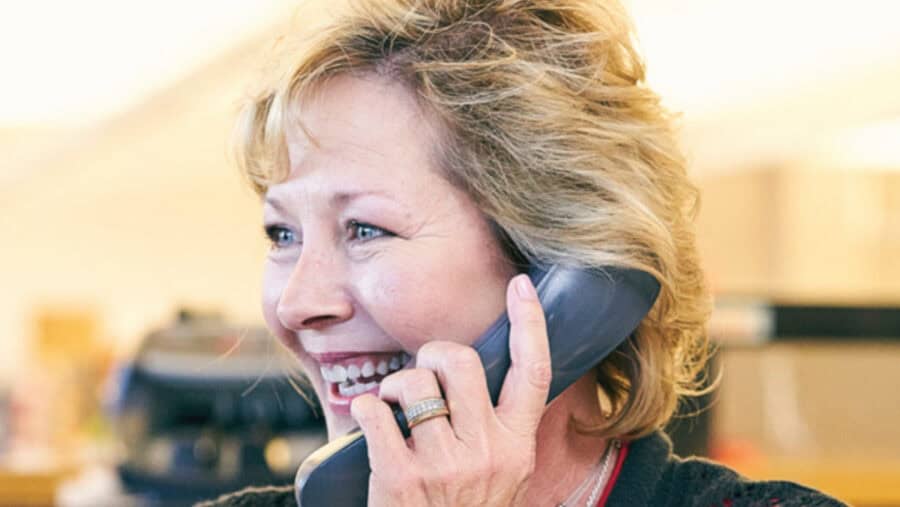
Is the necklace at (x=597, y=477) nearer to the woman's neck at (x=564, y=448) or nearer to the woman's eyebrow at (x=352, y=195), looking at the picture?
the woman's neck at (x=564, y=448)

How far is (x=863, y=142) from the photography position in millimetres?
7492

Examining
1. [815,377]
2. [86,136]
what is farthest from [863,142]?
[86,136]

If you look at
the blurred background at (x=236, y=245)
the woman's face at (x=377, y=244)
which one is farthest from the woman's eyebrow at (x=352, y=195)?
the blurred background at (x=236, y=245)

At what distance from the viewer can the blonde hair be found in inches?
40.2

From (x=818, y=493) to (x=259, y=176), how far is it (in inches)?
20.8

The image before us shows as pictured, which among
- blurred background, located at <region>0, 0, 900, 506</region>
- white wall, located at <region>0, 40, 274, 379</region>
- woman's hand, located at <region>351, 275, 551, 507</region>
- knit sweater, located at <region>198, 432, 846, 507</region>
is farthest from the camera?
white wall, located at <region>0, 40, 274, 379</region>

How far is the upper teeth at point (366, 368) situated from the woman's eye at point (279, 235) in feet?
0.36

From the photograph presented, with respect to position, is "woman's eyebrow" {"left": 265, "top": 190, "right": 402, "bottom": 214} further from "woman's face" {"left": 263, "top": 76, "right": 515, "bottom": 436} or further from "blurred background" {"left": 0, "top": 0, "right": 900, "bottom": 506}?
"blurred background" {"left": 0, "top": 0, "right": 900, "bottom": 506}

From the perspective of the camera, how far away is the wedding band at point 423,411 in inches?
37.1

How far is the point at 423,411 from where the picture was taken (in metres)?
0.94

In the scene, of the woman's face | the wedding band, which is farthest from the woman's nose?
the wedding band

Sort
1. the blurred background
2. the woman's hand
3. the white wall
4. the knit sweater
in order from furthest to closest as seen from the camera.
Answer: the white wall, the blurred background, the knit sweater, the woman's hand

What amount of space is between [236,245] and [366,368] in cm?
965

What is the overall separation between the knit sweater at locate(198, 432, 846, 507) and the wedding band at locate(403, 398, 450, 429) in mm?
227
